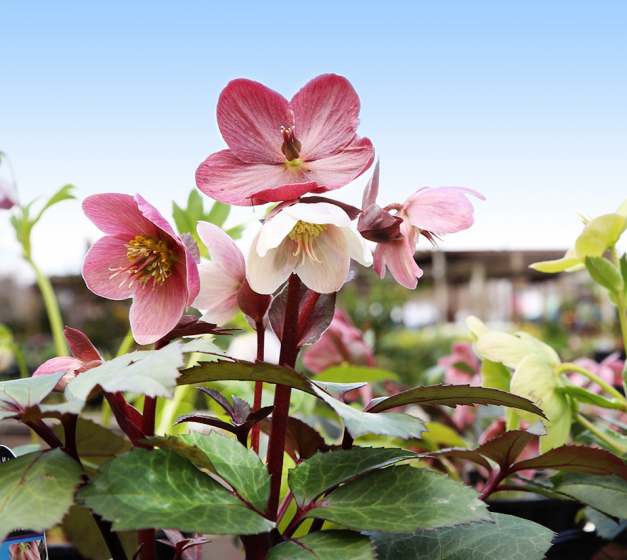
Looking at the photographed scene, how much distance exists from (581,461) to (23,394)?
0.35 m

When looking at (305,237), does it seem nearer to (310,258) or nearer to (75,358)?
Result: (310,258)

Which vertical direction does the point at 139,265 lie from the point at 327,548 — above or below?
above

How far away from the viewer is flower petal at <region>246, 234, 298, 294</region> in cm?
34

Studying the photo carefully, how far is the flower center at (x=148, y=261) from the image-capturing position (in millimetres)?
360

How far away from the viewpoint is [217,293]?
1.30ft

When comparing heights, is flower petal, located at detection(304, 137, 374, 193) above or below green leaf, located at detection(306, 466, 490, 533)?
above

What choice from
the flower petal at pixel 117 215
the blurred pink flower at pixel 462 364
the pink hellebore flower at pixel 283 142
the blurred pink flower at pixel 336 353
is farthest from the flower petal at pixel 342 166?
the blurred pink flower at pixel 462 364

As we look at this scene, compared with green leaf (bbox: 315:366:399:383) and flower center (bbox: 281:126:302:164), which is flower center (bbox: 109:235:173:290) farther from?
green leaf (bbox: 315:366:399:383)

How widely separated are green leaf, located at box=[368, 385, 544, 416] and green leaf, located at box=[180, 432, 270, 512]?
0.23 ft

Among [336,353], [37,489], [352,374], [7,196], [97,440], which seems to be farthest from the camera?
[7,196]

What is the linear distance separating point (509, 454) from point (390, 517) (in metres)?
0.18

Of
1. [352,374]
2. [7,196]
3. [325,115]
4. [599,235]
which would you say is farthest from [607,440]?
[7,196]


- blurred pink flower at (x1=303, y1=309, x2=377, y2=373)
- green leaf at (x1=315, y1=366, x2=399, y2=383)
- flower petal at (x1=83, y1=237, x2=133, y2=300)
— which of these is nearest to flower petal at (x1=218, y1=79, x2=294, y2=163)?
flower petal at (x1=83, y1=237, x2=133, y2=300)

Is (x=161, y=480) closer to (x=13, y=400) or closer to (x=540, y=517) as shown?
(x=13, y=400)
